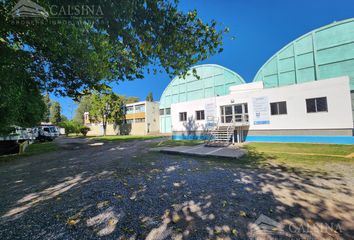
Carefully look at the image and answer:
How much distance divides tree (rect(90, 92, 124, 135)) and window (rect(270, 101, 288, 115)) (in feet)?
96.7

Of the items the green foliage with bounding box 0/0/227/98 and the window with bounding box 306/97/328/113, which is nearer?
the green foliage with bounding box 0/0/227/98

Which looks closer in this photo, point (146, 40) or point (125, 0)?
point (125, 0)

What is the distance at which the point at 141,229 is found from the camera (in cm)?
265

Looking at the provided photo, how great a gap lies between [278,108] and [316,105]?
2386 mm

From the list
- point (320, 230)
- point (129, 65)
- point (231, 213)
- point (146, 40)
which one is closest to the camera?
point (320, 230)

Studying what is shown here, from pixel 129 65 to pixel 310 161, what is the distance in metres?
8.26

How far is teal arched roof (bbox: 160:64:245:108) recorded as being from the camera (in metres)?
27.0

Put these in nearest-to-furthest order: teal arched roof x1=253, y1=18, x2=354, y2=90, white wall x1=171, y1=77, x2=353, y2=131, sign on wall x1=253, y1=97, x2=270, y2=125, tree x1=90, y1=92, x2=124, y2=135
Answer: white wall x1=171, y1=77, x2=353, y2=131
sign on wall x1=253, y1=97, x2=270, y2=125
teal arched roof x1=253, y1=18, x2=354, y2=90
tree x1=90, y1=92, x2=124, y2=135

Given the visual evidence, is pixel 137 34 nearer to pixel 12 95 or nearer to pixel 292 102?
pixel 12 95

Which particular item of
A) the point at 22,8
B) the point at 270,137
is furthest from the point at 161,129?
the point at 22,8

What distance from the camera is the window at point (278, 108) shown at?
43.2 feet

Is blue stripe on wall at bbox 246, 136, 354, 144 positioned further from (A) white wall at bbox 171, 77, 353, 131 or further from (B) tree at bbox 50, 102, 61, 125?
(B) tree at bbox 50, 102, 61, 125

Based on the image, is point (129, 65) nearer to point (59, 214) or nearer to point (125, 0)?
point (125, 0)

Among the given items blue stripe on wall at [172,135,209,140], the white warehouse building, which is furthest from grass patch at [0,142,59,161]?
the white warehouse building
